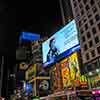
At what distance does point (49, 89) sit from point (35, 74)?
304cm

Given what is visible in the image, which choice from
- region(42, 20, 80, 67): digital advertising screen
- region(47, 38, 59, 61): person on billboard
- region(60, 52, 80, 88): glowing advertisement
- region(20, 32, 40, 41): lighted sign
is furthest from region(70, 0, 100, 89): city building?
region(20, 32, 40, 41): lighted sign

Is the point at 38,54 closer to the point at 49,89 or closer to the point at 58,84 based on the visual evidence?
the point at 49,89

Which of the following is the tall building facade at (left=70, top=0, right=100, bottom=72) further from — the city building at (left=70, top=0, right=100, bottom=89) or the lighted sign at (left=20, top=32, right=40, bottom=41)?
the lighted sign at (left=20, top=32, right=40, bottom=41)

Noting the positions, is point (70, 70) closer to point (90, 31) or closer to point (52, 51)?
point (52, 51)

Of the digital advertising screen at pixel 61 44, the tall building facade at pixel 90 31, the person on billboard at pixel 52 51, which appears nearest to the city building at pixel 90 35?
the tall building facade at pixel 90 31

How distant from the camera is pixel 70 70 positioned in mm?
23047

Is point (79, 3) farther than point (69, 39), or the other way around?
point (79, 3)

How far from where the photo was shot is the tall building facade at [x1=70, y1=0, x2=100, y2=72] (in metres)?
28.0

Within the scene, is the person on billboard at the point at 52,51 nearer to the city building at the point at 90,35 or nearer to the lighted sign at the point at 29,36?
the city building at the point at 90,35

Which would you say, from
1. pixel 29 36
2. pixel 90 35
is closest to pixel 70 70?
pixel 90 35

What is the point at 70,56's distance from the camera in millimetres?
22953

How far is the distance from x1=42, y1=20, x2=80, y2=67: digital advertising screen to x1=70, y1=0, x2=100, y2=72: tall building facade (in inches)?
210

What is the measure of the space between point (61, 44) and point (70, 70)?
3.15 m

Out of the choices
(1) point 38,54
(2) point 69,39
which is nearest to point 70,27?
(2) point 69,39
